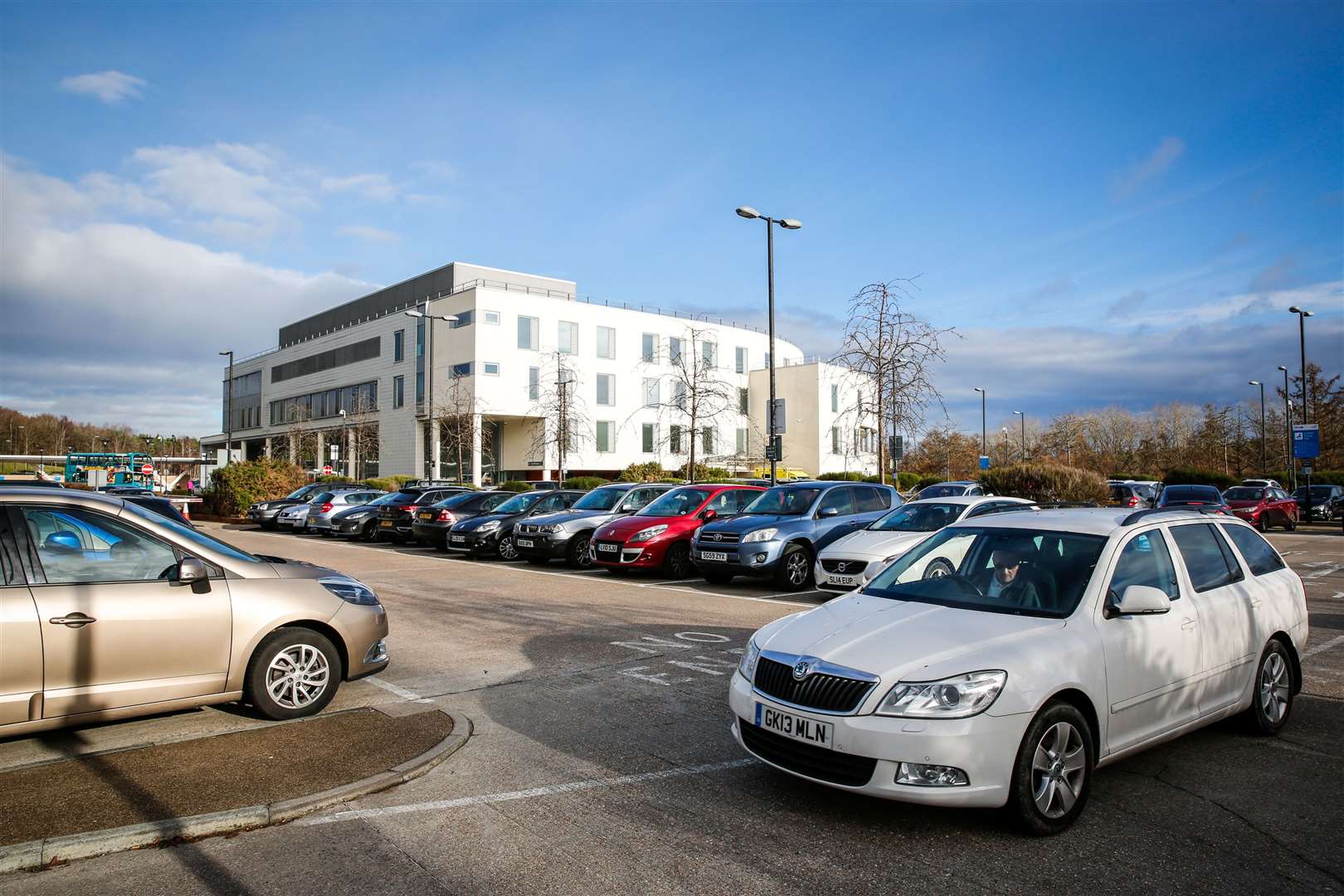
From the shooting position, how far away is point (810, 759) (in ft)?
13.8

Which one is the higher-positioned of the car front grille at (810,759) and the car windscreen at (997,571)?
the car windscreen at (997,571)

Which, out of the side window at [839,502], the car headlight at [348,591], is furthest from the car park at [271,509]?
the car headlight at [348,591]

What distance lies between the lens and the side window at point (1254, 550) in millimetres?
5887

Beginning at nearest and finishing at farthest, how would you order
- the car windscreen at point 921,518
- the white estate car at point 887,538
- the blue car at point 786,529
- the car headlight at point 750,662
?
the car headlight at point 750,662 < the white estate car at point 887,538 < the car windscreen at point 921,518 < the blue car at point 786,529

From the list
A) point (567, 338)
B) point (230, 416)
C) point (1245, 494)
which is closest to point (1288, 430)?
point (1245, 494)

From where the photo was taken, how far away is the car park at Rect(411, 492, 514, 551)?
2128cm

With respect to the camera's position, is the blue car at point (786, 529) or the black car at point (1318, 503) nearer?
the blue car at point (786, 529)

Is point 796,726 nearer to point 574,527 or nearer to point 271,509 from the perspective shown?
point 574,527

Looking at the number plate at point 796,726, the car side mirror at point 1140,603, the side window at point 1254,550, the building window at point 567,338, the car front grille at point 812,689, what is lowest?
the number plate at point 796,726

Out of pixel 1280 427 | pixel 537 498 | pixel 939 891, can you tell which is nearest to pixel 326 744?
pixel 939 891

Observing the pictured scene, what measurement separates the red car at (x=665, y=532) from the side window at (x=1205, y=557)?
9982mm

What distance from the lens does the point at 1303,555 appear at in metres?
19.4

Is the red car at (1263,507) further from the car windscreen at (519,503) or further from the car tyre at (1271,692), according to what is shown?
the car tyre at (1271,692)

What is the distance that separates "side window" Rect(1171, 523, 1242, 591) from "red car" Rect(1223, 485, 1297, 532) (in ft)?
84.2
